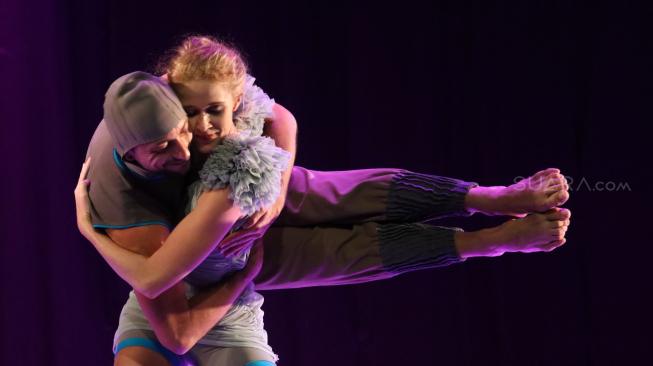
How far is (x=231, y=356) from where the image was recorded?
232 cm

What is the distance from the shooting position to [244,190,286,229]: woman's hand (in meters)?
2.12

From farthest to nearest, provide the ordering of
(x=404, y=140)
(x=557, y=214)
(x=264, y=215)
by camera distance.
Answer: (x=404, y=140), (x=557, y=214), (x=264, y=215)

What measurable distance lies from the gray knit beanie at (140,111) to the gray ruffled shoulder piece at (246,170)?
0.13m

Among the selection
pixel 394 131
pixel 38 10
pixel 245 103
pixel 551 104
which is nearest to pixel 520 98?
pixel 551 104

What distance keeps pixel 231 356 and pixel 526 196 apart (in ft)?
2.65

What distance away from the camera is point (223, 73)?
2.11 m

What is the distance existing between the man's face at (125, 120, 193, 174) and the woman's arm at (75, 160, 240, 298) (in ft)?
0.33

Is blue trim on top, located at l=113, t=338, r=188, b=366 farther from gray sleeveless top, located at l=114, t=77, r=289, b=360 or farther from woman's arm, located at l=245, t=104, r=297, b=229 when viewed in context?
woman's arm, located at l=245, t=104, r=297, b=229

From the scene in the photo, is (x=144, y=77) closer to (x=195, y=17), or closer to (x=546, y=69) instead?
(x=195, y=17)

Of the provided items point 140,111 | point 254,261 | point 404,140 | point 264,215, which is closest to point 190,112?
point 140,111

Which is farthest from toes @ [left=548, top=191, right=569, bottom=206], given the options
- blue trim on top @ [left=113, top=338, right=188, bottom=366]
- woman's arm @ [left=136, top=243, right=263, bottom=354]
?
blue trim on top @ [left=113, top=338, right=188, bottom=366]

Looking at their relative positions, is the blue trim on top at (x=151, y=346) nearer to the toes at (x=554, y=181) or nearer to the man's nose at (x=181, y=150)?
the man's nose at (x=181, y=150)

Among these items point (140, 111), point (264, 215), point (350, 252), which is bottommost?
point (350, 252)

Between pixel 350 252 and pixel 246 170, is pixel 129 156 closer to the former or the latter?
pixel 246 170
